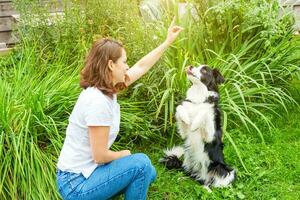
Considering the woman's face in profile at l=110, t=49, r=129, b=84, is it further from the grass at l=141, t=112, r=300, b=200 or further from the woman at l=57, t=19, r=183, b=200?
the grass at l=141, t=112, r=300, b=200

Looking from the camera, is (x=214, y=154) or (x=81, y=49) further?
(x=81, y=49)

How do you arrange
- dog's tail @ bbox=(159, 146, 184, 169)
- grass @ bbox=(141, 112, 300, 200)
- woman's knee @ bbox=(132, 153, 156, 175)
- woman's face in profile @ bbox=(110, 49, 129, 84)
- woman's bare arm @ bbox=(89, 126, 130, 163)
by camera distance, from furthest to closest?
dog's tail @ bbox=(159, 146, 184, 169) → grass @ bbox=(141, 112, 300, 200) → woman's knee @ bbox=(132, 153, 156, 175) → woman's face in profile @ bbox=(110, 49, 129, 84) → woman's bare arm @ bbox=(89, 126, 130, 163)

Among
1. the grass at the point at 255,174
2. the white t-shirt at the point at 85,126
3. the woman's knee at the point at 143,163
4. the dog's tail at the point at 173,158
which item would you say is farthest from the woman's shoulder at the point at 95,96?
the dog's tail at the point at 173,158

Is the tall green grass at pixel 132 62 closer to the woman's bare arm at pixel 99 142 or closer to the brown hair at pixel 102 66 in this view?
the woman's bare arm at pixel 99 142

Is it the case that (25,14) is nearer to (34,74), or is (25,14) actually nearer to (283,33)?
(34,74)

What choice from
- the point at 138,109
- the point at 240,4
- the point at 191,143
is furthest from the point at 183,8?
the point at 191,143

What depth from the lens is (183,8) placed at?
589cm

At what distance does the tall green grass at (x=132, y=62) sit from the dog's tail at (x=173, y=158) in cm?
25

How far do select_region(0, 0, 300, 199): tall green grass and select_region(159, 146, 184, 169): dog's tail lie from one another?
0.83ft

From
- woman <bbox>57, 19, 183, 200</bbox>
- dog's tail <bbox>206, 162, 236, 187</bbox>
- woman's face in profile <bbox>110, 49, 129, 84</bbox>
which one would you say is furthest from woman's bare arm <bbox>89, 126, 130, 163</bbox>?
dog's tail <bbox>206, 162, 236, 187</bbox>

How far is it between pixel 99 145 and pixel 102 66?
0.50 meters

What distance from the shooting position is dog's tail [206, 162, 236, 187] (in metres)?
4.26

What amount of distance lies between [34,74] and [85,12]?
1.02 meters

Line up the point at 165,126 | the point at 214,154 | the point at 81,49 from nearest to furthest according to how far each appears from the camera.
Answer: the point at 214,154
the point at 165,126
the point at 81,49
